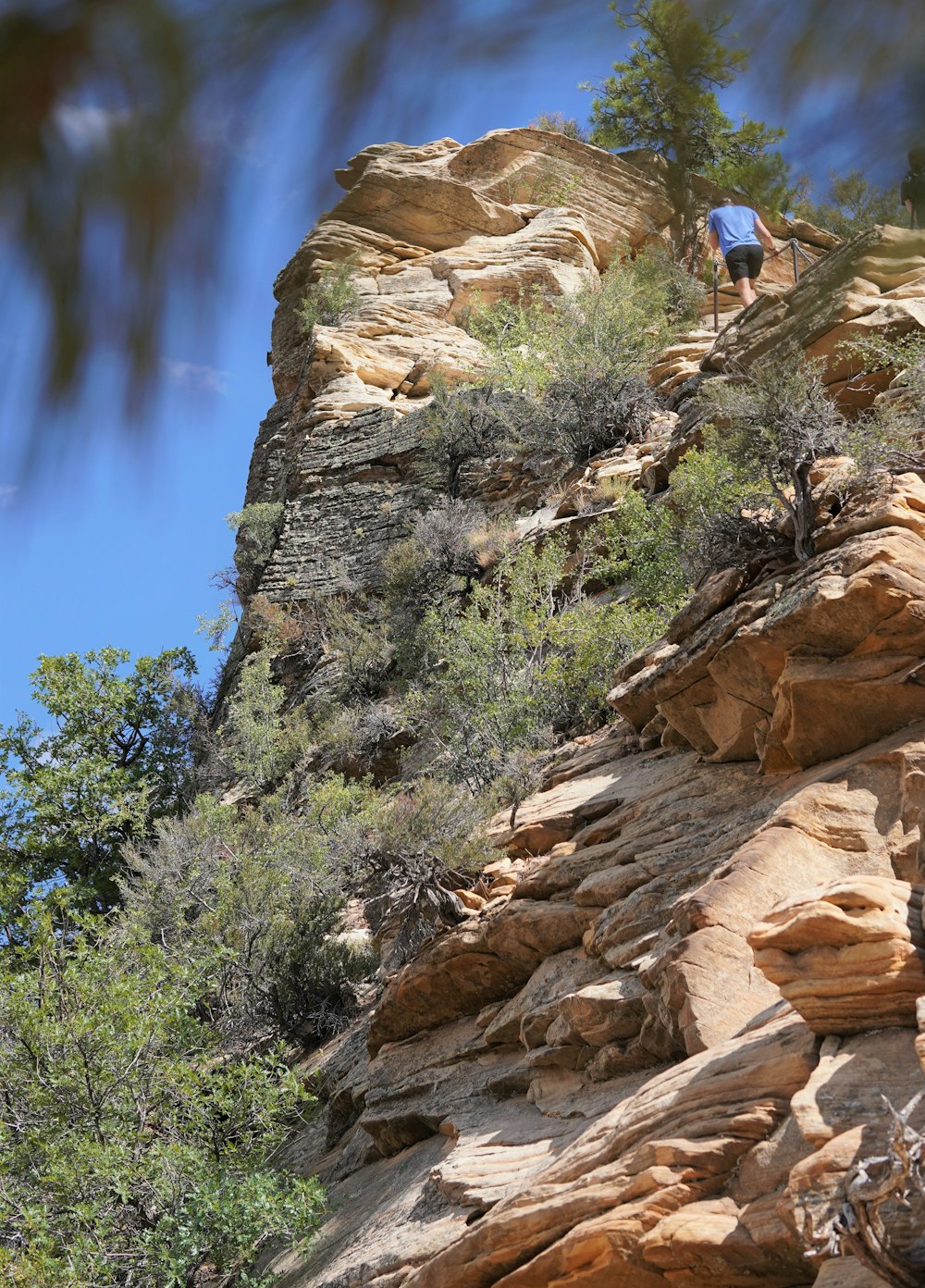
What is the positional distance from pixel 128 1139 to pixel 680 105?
25.4 feet

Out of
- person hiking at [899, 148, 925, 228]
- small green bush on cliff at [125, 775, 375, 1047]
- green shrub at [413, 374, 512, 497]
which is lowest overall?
small green bush on cliff at [125, 775, 375, 1047]

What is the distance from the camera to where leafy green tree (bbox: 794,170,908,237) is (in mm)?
1674

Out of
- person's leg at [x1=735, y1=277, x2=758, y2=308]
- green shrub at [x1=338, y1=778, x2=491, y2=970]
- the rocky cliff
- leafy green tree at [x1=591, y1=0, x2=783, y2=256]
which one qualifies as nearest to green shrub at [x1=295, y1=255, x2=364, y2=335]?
person's leg at [x1=735, y1=277, x2=758, y2=308]

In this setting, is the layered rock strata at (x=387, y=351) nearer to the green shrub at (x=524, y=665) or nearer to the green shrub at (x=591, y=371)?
the green shrub at (x=591, y=371)

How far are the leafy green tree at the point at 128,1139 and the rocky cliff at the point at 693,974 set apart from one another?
1.76ft

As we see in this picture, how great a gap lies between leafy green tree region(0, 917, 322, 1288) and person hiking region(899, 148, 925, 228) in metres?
6.68

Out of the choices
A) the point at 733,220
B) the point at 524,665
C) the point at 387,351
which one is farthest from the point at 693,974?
the point at 387,351

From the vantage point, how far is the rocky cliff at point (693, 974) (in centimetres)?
373

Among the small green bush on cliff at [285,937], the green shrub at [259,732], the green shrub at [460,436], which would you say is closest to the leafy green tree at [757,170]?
the small green bush on cliff at [285,937]

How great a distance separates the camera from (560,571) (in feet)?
43.5

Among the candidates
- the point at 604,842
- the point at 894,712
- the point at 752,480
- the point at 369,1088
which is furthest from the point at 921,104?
the point at 752,480

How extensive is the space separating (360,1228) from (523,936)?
6.15ft

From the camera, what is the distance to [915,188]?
5.39ft

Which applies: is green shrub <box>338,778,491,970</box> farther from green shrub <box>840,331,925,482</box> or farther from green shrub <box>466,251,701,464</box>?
green shrub <box>466,251,701,464</box>
